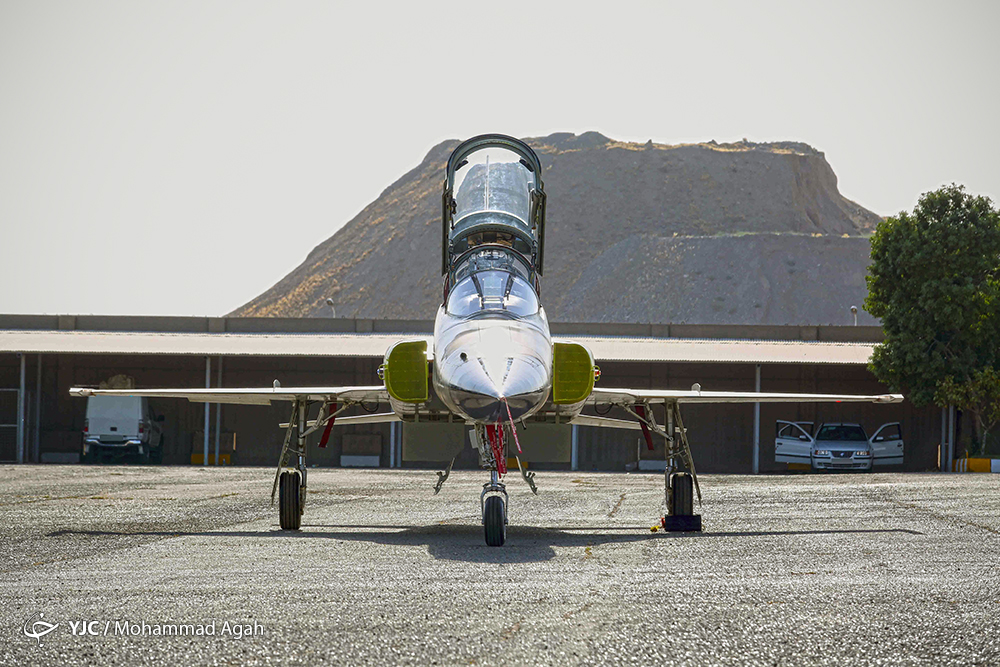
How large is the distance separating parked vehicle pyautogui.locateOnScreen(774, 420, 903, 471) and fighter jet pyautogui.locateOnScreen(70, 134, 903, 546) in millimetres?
22828

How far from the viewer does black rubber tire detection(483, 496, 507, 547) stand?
456 inches

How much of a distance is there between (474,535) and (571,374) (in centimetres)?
252

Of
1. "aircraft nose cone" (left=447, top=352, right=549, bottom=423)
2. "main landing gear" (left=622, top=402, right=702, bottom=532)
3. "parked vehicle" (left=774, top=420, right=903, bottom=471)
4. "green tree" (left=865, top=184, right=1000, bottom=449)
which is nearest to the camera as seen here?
"aircraft nose cone" (left=447, top=352, right=549, bottom=423)

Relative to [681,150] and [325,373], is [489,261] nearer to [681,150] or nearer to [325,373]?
[325,373]

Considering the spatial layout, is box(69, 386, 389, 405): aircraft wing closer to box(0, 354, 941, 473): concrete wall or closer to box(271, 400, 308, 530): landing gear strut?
box(271, 400, 308, 530): landing gear strut

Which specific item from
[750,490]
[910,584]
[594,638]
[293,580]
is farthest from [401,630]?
[750,490]

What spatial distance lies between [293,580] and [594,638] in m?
3.15

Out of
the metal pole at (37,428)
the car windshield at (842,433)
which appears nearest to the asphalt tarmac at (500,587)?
the car windshield at (842,433)

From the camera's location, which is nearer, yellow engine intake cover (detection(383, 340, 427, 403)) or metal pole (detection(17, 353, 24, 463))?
yellow engine intake cover (detection(383, 340, 427, 403))

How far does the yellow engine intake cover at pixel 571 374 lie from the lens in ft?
40.5

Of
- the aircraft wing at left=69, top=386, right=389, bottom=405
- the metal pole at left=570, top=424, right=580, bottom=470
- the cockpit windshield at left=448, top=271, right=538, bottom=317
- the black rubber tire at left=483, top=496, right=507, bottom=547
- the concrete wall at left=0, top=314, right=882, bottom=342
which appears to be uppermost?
the concrete wall at left=0, top=314, right=882, bottom=342

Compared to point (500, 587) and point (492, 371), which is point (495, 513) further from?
point (500, 587)

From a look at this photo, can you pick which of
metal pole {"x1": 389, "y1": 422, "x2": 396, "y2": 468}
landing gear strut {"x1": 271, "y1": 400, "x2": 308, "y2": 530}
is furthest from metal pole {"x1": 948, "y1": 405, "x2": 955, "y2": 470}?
landing gear strut {"x1": 271, "y1": 400, "x2": 308, "y2": 530}

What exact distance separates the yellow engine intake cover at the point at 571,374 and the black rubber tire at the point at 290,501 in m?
3.91
